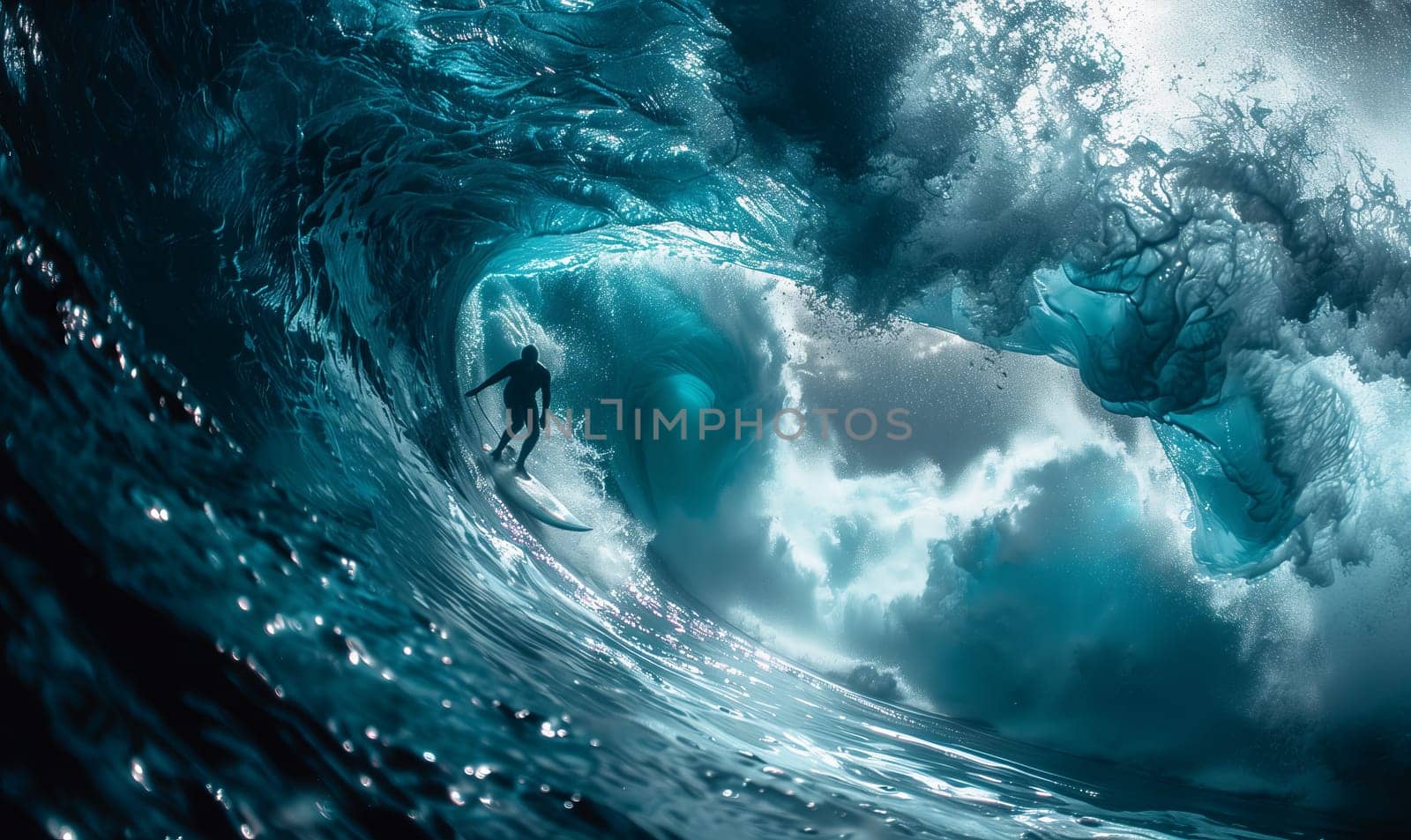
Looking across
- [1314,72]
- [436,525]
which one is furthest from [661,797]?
[1314,72]

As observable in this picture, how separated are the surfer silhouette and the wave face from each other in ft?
1.25

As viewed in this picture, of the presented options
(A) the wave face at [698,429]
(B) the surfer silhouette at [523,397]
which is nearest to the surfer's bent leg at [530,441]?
(B) the surfer silhouette at [523,397]

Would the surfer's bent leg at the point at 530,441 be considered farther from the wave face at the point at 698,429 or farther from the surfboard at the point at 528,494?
the wave face at the point at 698,429

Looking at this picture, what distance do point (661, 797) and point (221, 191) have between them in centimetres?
327

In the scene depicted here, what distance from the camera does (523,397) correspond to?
6344 mm

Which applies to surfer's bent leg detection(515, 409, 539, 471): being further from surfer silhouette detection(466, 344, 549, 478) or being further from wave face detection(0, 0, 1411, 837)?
wave face detection(0, 0, 1411, 837)

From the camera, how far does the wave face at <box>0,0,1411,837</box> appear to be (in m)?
1.52

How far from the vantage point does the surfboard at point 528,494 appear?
5.86 meters

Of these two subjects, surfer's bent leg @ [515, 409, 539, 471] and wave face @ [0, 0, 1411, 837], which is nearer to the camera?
wave face @ [0, 0, 1411, 837]

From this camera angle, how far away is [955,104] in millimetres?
4480

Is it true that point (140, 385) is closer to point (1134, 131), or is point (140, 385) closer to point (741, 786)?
point (741, 786)

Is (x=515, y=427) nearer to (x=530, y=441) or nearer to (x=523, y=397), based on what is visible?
(x=530, y=441)

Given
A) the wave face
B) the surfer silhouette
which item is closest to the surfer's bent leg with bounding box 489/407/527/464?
the surfer silhouette

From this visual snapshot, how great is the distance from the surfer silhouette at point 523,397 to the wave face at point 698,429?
1.25ft
